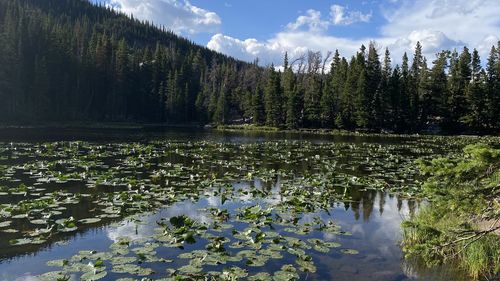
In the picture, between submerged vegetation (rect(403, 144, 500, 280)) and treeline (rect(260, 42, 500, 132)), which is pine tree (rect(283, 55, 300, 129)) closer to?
treeline (rect(260, 42, 500, 132))

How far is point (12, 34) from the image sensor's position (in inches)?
3182

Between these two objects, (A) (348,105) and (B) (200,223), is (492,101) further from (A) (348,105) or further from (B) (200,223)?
(B) (200,223)

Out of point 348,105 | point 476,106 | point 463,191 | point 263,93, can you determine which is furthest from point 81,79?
point 463,191

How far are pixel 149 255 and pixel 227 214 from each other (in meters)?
4.77

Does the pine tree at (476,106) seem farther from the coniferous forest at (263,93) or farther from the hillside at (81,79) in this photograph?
the hillside at (81,79)

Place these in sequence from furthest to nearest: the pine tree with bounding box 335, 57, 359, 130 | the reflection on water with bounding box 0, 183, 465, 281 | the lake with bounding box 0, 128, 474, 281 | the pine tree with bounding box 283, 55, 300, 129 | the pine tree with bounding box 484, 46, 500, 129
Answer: the pine tree with bounding box 283, 55, 300, 129, the pine tree with bounding box 335, 57, 359, 130, the pine tree with bounding box 484, 46, 500, 129, the reflection on water with bounding box 0, 183, 465, 281, the lake with bounding box 0, 128, 474, 281

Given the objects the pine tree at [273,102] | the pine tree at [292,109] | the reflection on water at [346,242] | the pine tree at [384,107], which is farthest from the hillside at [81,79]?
the reflection on water at [346,242]

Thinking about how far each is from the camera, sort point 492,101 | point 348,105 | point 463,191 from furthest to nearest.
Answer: point 348,105 < point 492,101 < point 463,191

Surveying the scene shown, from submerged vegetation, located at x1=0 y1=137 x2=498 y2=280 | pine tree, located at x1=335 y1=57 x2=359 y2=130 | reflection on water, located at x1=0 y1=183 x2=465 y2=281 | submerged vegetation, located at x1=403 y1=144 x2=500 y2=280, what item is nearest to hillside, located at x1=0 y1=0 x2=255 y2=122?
pine tree, located at x1=335 y1=57 x2=359 y2=130

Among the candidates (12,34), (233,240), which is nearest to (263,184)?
(233,240)

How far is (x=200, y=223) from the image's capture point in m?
13.7

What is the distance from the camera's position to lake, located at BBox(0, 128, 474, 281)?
1000 centimetres

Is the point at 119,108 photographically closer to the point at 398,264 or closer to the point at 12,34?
the point at 12,34

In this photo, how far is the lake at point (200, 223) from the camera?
10.0 m
